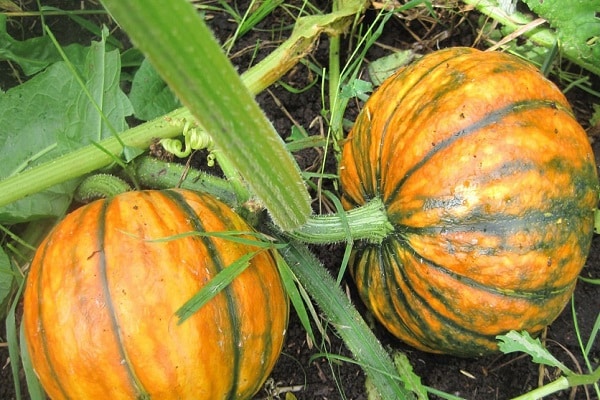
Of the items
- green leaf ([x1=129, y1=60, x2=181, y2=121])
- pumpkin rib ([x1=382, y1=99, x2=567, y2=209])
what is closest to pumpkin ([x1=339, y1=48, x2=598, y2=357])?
pumpkin rib ([x1=382, y1=99, x2=567, y2=209])

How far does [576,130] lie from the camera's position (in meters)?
1.86

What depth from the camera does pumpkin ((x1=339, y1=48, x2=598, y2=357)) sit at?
174 cm

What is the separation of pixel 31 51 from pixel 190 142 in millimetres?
850

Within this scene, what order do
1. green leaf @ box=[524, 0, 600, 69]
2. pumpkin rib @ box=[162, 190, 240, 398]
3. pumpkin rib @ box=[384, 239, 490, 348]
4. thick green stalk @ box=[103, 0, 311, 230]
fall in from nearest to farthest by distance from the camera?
thick green stalk @ box=[103, 0, 311, 230], pumpkin rib @ box=[162, 190, 240, 398], pumpkin rib @ box=[384, 239, 490, 348], green leaf @ box=[524, 0, 600, 69]

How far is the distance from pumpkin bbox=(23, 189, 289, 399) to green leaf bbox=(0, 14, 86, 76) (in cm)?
91

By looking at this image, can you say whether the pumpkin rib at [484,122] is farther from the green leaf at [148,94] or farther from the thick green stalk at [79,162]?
the green leaf at [148,94]

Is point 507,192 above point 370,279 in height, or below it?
above

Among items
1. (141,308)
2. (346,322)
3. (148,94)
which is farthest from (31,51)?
(346,322)

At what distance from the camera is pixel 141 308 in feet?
5.42

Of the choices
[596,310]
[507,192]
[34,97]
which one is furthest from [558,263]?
[34,97]

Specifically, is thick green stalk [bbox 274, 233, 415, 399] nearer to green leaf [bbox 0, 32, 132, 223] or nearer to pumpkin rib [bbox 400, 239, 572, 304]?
pumpkin rib [bbox 400, 239, 572, 304]

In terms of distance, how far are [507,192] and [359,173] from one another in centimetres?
54

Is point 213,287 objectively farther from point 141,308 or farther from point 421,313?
point 421,313

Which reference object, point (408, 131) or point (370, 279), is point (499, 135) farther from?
point (370, 279)
